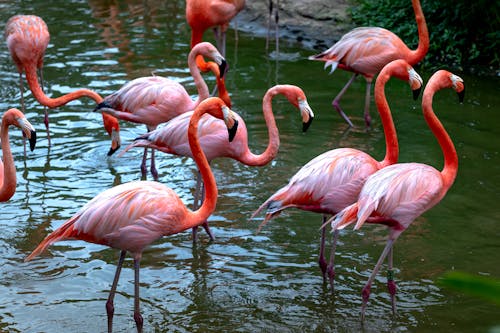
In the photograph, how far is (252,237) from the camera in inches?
173

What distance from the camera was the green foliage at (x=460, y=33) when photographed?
24.8 feet

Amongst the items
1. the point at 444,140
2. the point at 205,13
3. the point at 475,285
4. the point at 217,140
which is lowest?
the point at 217,140

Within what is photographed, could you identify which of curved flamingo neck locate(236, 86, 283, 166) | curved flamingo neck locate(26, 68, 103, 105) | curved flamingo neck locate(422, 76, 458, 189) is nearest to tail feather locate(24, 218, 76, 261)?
curved flamingo neck locate(236, 86, 283, 166)

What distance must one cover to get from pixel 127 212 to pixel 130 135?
3.14 metres

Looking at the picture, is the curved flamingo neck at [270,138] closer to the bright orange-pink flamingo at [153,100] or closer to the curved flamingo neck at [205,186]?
the curved flamingo neck at [205,186]

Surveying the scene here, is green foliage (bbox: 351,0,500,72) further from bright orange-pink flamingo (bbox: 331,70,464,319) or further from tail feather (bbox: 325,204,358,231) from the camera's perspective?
tail feather (bbox: 325,204,358,231)

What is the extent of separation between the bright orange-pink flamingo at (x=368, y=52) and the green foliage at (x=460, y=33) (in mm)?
1440

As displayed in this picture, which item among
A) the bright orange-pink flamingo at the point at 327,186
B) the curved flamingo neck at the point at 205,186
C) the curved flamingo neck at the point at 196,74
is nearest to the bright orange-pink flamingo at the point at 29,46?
the curved flamingo neck at the point at 196,74

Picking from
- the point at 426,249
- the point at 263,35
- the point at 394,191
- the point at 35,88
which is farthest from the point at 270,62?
the point at 394,191

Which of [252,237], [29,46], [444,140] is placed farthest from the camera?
[29,46]

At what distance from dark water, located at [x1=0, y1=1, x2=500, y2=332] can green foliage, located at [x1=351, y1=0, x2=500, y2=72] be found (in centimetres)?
60

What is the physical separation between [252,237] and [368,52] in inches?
98.3

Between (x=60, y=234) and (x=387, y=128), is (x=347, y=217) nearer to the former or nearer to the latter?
(x=387, y=128)

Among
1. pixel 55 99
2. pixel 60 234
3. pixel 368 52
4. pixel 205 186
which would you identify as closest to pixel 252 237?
pixel 205 186
